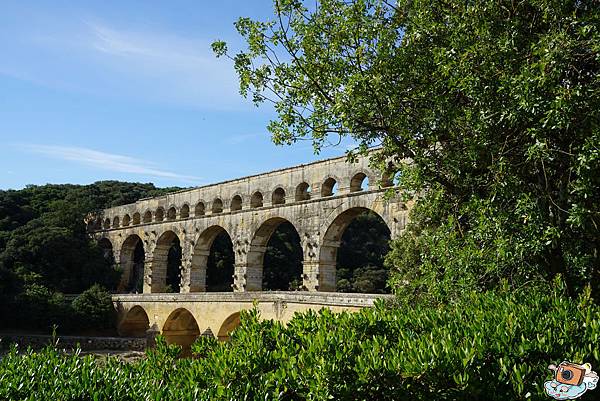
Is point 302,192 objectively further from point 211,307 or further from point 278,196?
point 211,307

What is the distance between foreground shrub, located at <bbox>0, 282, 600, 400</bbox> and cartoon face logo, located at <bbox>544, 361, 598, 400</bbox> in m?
0.10

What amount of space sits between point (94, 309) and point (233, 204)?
10904 mm

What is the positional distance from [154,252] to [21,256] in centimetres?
830

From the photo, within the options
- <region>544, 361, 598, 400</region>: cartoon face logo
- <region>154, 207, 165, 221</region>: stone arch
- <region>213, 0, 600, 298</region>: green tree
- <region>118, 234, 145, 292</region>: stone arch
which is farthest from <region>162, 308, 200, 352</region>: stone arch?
<region>544, 361, 598, 400</region>: cartoon face logo

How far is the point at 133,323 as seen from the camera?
34656 mm

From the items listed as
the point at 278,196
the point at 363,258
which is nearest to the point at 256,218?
the point at 278,196

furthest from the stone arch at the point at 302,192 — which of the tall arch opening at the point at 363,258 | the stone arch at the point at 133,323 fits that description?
the stone arch at the point at 133,323

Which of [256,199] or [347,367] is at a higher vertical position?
[256,199]

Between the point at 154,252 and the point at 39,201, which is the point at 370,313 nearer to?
the point at 154,252

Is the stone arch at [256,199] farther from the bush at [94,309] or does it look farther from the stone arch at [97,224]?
the stone arch at [97,224]

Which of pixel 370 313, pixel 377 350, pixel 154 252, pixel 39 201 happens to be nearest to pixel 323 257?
pixel 154 252

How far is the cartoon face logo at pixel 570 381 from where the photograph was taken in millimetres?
5098

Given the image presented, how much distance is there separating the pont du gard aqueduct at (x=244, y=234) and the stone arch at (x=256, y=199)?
28 mm

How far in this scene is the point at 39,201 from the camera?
48406mm
